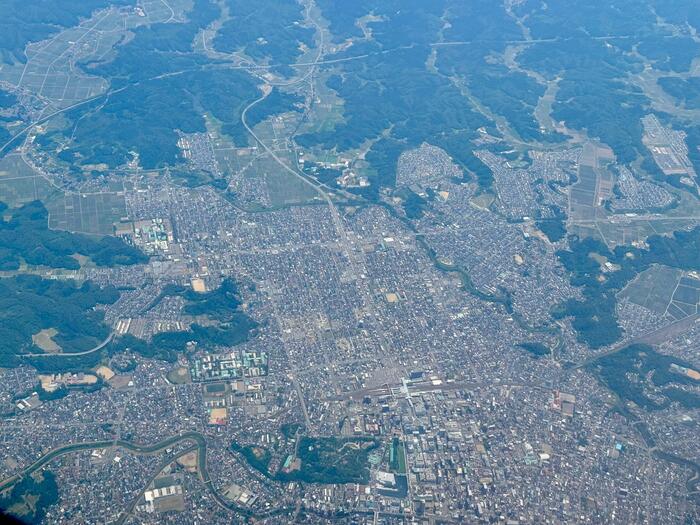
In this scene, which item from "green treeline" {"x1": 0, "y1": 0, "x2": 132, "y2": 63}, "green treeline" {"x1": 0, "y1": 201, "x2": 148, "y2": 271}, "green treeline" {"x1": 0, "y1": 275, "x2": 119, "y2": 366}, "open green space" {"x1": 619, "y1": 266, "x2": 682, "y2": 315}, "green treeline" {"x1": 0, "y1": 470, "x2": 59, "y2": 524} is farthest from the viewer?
"green treeline" {"x1": 0, "y1": 0, "x2": 132, "y2": 63}

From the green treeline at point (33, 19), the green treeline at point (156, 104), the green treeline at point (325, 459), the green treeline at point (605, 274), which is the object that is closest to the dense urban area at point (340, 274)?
the green treeline at point (325, 459)

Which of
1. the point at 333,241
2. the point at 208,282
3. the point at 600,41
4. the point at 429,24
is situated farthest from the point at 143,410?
the point at 600,41

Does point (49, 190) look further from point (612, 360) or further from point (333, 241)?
point (612, 360)

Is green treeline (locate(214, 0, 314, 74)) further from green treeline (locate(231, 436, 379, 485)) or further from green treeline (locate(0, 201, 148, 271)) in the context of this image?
green treeline (locate(231, 436, 379, 485))

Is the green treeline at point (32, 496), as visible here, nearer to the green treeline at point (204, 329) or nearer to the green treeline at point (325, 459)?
the green treeline at point (325, 459)

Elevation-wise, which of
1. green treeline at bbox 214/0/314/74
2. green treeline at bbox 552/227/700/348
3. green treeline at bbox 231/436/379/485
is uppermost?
green treeline at bbox 214/0/314/74

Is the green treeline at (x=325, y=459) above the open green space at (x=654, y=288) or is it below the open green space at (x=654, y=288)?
above

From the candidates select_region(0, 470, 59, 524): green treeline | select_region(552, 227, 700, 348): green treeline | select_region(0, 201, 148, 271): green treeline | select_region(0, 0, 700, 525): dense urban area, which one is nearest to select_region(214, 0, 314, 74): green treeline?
select_region(0, 0, 700, 525): dense urban area

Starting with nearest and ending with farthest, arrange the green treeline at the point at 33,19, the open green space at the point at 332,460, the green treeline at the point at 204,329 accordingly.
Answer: the open green space at the point at 332,460 < the green treeline at the point at 204,329 < the green treeline at the point at 33,19
